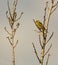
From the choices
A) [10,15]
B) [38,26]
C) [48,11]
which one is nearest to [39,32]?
[38,26]

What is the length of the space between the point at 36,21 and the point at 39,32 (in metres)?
0.45

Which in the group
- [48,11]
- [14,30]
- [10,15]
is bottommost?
[14,30]

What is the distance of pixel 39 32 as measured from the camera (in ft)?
27.9

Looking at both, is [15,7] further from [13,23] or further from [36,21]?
[36,21]

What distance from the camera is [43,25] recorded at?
8.41 m

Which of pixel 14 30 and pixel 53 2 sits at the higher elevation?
pixel 53 2

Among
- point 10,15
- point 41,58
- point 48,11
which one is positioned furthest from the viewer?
point 10,15

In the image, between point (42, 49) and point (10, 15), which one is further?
point (10, 15)

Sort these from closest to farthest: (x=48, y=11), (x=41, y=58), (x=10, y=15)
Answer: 1. (x=41, y=58)
2. (x=48, y=11)
3. (x=10, y=15)

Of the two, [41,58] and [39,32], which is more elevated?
[39,32]

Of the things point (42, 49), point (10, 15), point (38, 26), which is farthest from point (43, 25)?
point (10, 15)

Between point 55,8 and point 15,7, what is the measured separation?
7442mm

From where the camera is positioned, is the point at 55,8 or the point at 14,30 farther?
the point at 14,30

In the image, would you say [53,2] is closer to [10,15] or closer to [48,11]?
[48,11]
